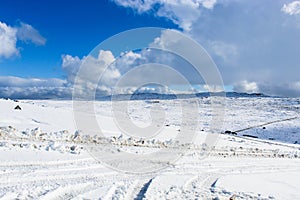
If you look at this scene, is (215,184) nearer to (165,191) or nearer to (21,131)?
(165,191)

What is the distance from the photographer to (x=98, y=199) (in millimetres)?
7965

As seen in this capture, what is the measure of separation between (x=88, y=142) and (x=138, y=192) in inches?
355

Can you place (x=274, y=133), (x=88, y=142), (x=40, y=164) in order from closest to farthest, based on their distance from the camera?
1. (x=40, y=164)
2. (x=88, y=142)
3. (x=274, y=133)

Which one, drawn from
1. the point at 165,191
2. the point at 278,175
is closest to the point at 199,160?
the point at 278,175

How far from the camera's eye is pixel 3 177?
930 centimetres

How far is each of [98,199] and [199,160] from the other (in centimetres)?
844

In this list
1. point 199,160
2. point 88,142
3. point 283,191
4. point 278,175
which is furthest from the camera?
point 88,142

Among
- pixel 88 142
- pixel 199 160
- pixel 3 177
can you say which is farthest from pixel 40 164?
pixel 199 160

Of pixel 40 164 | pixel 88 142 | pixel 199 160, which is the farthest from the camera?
pixel 88 142

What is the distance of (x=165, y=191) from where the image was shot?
9125 mm

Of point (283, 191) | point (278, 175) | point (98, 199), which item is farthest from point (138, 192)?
point (278, 175)

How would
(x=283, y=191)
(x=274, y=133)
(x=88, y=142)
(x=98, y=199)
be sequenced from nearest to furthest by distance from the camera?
1. (x=98, y=199)
2. (x=283, y=191)
3. (x=88, y=142)
4. (x=274, y=133)

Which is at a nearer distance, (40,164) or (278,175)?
(40,164)

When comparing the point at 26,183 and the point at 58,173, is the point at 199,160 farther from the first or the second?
the point at 26,183
